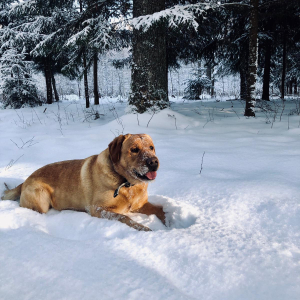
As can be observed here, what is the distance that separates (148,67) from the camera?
640 cm

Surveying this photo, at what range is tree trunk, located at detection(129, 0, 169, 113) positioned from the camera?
20.7 ft

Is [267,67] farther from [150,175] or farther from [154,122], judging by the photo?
[150,175]

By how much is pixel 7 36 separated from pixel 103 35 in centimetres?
985

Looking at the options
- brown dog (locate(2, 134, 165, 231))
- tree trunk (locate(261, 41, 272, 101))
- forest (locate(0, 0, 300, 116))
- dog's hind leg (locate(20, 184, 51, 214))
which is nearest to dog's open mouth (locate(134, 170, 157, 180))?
brown dog (locate(2, 134, 165, 231))

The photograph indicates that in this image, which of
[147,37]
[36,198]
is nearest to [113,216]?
[36,198]

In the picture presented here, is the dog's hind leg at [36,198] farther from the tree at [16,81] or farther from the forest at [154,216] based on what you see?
the tree at [16,81]

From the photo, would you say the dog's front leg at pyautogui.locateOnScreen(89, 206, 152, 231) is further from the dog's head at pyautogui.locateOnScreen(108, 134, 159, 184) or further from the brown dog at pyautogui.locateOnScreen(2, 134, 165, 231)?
the dog's head at pyautogui.locateOnScreen(108, 134, 159, 184)

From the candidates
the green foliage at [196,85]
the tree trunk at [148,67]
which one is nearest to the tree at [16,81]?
the tree trunk at [148,67]

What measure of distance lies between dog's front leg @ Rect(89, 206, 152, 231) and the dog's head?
1.14 feet

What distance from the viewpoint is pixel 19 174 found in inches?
134

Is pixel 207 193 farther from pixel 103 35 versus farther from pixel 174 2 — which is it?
pixel 174 2

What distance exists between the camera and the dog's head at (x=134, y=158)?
204cm

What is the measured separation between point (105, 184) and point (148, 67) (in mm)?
4931

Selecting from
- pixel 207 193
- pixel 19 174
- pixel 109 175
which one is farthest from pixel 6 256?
pixel 19 174
